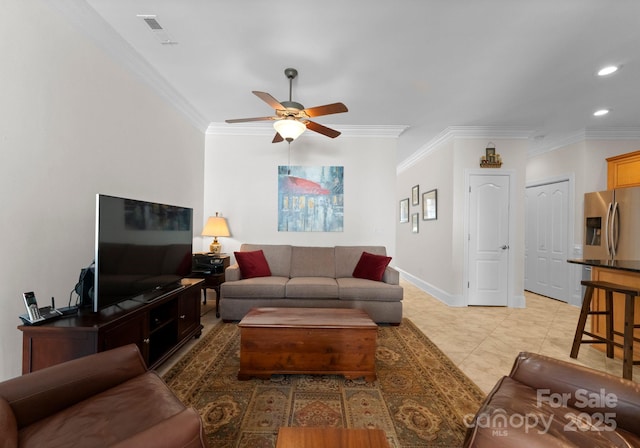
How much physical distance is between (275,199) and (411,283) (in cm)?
365

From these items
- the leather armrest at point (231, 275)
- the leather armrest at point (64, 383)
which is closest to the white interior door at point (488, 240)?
the leather armrest at point (231, 275)

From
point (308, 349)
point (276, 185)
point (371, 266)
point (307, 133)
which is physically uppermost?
point (307, 133)

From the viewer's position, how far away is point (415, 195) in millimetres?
5977

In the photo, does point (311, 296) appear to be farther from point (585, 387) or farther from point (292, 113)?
point (585, 387)

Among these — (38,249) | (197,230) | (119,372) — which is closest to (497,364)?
(119,372)

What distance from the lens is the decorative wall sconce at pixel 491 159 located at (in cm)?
427

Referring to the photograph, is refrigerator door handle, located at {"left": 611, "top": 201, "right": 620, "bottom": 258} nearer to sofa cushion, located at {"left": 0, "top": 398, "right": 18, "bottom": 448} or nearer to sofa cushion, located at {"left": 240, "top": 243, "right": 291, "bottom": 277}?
sofa cushion, located at {"left": 240, "top": 243, "right": 291, "bottom": 277}

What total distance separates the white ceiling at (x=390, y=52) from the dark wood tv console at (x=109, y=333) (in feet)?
7.04

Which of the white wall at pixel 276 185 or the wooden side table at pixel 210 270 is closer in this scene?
the wooden side table at pixel 210 270

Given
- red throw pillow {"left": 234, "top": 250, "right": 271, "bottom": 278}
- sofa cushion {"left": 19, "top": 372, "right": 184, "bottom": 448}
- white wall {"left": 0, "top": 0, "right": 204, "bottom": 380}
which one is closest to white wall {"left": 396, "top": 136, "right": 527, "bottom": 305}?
red throw pillow {"left": 234, "top": 250, "right": 271, "bottom": 278}

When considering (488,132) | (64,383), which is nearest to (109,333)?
(64,383)

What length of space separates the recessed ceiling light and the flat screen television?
4426 mm

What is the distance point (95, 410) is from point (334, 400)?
1.37m

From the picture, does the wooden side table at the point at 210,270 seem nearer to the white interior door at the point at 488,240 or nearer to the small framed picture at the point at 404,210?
the white interior door at the point at 488,240
